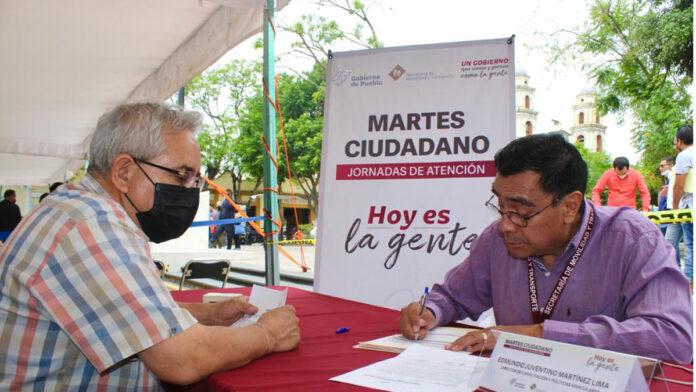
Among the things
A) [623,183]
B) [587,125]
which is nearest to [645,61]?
[623,183]

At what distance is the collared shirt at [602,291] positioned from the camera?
136 centimetres

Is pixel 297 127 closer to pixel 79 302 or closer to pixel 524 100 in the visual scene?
pixel 79 302

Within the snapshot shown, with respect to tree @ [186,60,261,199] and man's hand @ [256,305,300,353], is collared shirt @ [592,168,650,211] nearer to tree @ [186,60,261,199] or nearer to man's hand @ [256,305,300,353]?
man's hand @ [256,305,300,353]

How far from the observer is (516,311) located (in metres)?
1.80

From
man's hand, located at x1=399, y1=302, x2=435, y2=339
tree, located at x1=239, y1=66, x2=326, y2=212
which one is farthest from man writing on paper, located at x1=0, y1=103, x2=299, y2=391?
tree, located at x1=239, y1=66, x2=326, y2=212

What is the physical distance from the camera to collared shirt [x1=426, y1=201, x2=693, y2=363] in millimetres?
1359

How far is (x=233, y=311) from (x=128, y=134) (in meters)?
0.68

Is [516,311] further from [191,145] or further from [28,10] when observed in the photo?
[28,10]

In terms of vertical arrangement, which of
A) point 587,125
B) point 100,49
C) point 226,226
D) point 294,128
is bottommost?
point 226,226

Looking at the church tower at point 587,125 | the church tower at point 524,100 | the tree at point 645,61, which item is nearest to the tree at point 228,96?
the tree at point 645,61

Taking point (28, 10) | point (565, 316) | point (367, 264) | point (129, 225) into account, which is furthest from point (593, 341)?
point (28, 10)

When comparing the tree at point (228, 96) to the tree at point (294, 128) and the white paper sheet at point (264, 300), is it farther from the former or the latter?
the white paper sheet at point (264, 300)

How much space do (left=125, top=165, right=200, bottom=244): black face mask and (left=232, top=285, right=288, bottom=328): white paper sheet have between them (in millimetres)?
363

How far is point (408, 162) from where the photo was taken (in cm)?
332
